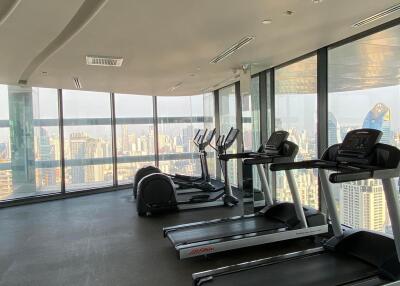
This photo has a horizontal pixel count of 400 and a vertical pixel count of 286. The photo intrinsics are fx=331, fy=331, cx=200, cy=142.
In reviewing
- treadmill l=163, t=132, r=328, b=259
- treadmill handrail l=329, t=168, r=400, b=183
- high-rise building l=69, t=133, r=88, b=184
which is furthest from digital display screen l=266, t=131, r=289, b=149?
high-rise building l=69, t=133, r=88, b=184

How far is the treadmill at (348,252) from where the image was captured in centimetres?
281

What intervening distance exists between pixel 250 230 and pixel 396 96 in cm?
235

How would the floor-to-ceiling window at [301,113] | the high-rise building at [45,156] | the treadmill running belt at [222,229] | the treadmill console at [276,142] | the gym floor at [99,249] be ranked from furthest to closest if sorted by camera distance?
the high-rise building at [45,156] → the floor-to-ceiling window at [301,113] → the treadmill console at [276,142] → the treadmill running belt at [222,229] → the gym floor at [99,249]

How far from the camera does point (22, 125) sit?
7.39m

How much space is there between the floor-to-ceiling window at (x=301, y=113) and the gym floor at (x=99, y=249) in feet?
3.87

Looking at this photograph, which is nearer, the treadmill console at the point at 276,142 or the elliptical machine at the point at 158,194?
the treadmill console at the point at 276,142

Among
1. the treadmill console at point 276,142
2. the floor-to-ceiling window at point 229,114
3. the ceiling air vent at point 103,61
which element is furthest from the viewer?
the floor-to-ceiling window at point 229,114

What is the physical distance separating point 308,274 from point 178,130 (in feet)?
22.7

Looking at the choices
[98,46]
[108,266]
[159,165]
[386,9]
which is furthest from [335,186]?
[159,165]

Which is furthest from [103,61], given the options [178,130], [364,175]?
[178,130]

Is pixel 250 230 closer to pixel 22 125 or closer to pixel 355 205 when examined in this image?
pixel 355 205

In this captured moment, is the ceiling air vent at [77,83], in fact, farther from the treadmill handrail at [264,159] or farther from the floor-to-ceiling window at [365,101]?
the floor-to-ceiling window at [365,101]

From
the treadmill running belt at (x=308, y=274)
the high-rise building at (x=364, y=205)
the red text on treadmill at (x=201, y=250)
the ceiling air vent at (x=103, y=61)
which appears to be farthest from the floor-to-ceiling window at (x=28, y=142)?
the high-rise building at (x=364, y=205)

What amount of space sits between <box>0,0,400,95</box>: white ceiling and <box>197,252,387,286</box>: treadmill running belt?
2.43 meters
